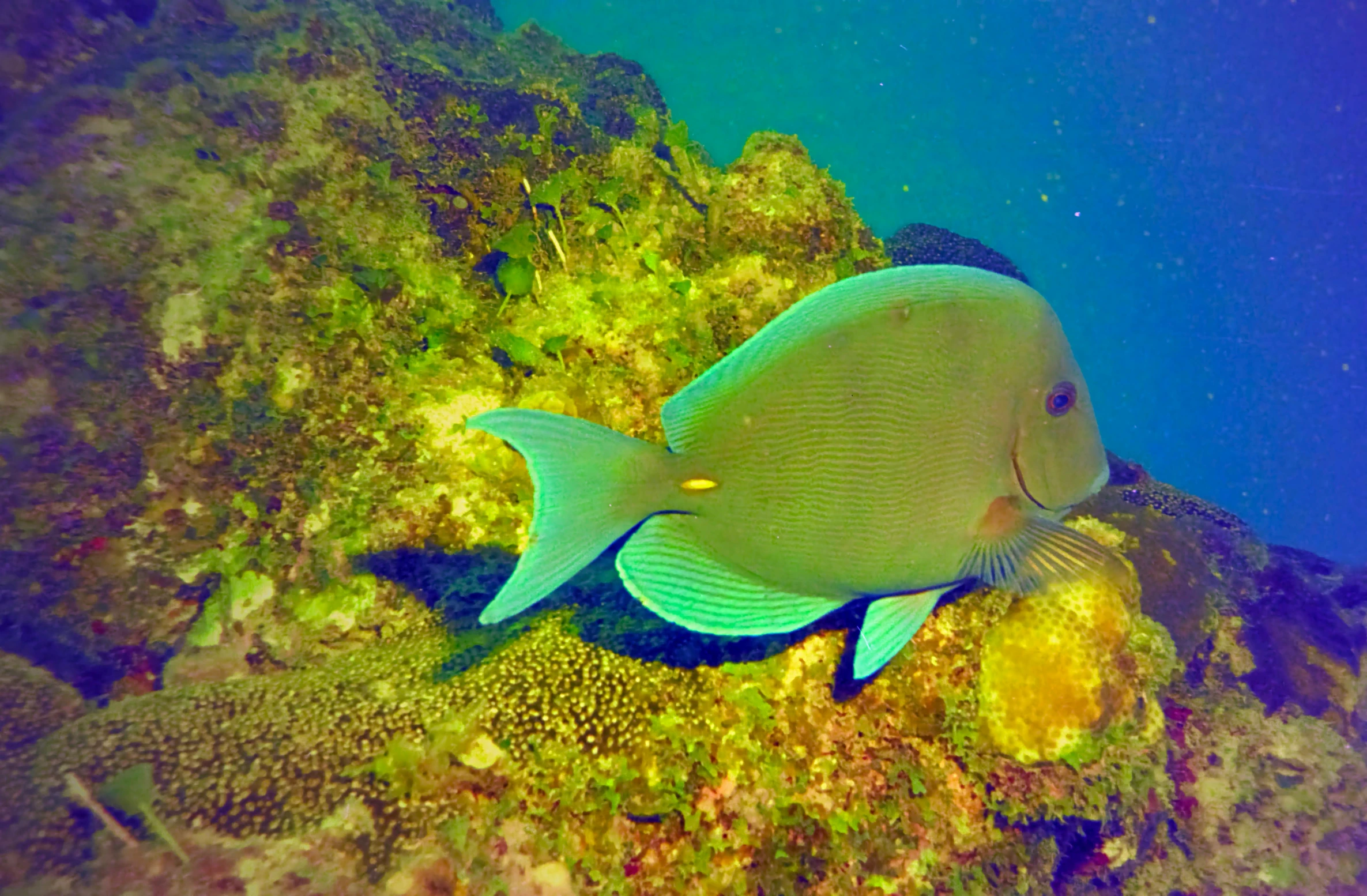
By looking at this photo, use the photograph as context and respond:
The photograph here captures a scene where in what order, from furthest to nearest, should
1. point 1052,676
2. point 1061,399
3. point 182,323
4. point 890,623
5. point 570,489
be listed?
point 182,323
point 1052,676
point 890,623
point 1061,399
point 570,489

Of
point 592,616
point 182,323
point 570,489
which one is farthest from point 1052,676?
point 182,323

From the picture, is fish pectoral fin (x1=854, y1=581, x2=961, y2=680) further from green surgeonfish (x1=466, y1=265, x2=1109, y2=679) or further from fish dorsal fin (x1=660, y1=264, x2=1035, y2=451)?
fish dorsal fin (x1=660, y1=264, x2=1035, y2=451)

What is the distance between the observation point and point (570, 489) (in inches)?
57.8

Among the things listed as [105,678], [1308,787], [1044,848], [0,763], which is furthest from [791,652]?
[1308,787]

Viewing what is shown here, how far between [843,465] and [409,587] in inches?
104

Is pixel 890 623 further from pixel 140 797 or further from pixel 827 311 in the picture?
pixel 140 797

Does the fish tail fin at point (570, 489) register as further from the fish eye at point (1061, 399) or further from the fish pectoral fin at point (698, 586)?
the fish eye at point (1061, 399)

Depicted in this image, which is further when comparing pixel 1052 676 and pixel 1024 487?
pixel 1052 676

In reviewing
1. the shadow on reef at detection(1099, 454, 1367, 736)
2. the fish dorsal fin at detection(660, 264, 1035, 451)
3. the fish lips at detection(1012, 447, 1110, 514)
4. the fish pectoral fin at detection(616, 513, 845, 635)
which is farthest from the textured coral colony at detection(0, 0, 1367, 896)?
the fish dorsal fin at detection(660, 264, 1035, 451)

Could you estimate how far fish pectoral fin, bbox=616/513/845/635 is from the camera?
5.30 ft

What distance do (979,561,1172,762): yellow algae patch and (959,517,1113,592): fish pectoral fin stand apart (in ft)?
3.93

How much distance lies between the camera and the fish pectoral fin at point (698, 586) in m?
1.62

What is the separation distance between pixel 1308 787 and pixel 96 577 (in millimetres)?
9067

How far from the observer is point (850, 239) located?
3576mm
